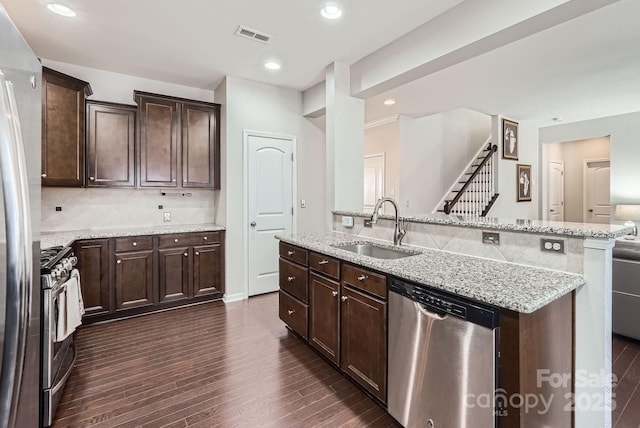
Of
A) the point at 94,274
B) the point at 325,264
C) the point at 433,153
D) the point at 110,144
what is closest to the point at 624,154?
the point at 433,153

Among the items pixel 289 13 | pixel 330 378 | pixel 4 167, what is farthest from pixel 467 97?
pixel 4 167

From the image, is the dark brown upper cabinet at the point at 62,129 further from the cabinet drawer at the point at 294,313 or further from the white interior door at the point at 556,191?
the white interior door at the point at 556,191

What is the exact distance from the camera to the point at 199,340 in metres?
3.00

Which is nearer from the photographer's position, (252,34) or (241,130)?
(252,34)

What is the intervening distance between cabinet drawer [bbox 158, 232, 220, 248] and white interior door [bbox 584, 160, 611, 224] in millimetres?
8708

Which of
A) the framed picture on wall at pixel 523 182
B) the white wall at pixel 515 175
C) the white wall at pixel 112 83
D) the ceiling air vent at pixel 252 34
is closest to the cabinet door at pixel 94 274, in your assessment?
the white wall at pixel 112 83

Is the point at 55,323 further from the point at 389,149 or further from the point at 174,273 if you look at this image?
the point at 389,149

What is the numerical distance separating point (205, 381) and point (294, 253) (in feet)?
3.95

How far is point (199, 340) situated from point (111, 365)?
0.70 m

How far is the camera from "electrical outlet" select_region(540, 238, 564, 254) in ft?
5.66

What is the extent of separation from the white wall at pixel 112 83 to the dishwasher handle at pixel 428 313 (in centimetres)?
412

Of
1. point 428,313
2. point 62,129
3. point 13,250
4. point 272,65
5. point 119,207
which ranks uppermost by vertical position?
point 272,65

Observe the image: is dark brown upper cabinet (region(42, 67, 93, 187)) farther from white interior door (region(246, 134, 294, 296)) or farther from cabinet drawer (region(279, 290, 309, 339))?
cabinet drawer (region(279, 290, 309, 339))

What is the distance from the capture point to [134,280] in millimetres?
3557
